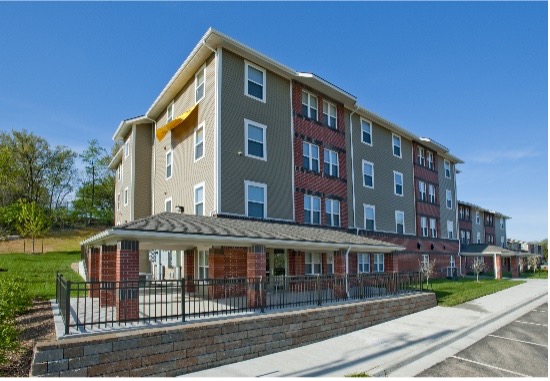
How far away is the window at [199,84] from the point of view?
18.9 m

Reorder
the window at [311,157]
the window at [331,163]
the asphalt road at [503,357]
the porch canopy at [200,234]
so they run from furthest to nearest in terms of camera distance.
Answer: the window at [331,163] → the window at [311,157] → the porch canopy at [200,234] → the asphalt road at [503,357]

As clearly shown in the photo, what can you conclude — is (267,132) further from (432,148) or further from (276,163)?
(432,148)


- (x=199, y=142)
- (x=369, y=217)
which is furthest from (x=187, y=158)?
(x=369, y=217)

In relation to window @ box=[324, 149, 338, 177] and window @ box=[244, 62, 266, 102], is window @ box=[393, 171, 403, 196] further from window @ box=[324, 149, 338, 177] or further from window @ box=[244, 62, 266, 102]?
window @ box=[244, 62, 266, 102]

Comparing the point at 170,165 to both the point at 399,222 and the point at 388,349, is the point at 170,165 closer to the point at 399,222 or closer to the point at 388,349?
the point at 388,349

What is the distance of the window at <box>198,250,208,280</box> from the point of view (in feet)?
56.6

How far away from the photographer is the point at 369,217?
2584cm

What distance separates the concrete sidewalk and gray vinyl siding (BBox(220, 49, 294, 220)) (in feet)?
25.3

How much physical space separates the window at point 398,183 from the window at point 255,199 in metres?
14.0

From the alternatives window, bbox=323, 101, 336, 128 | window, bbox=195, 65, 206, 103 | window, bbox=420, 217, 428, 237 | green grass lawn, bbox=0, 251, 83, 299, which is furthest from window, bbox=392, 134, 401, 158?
green grass lawn, bbox=0, 251, 83, 299

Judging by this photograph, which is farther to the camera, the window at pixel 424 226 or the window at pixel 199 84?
the window at pixel 424 226

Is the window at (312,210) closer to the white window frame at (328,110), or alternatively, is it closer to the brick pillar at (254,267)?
the white window frame at (328,110)

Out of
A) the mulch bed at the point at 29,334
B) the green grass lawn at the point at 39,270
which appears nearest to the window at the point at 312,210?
the green grass lawn at the point at 39,270

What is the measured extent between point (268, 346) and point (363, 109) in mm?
18508
